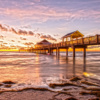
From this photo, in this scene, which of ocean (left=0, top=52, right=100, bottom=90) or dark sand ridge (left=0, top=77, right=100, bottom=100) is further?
ocean (left=0, top=52, right=100, bottom=90)

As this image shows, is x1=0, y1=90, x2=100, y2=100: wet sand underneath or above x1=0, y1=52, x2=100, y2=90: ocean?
above

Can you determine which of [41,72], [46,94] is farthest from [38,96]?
[41,72]

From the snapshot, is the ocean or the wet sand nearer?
the wet sand

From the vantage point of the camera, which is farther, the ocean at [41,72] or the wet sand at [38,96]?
the ocean at [41,72]

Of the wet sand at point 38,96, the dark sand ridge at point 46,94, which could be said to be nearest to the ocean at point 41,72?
the dark sand ridge at point 46,94

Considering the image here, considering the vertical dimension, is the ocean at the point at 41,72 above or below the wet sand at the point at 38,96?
below

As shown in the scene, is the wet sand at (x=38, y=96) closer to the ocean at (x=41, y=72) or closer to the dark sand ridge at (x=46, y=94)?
the dark sand ridge at (x=46, y=94)

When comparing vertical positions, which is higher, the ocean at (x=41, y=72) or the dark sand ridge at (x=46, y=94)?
the dark sand ridge at (x=46, y=94)

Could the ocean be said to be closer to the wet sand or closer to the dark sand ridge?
the dark sand ridge

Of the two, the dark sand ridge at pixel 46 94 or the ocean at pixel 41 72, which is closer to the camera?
the dark sand ridge at pixel 46 94

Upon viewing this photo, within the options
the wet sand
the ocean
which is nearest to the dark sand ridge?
the wet sand

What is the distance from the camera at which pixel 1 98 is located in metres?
5.21

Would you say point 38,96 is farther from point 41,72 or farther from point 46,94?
point 41,72

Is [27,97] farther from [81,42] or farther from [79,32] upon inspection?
[79,32]
